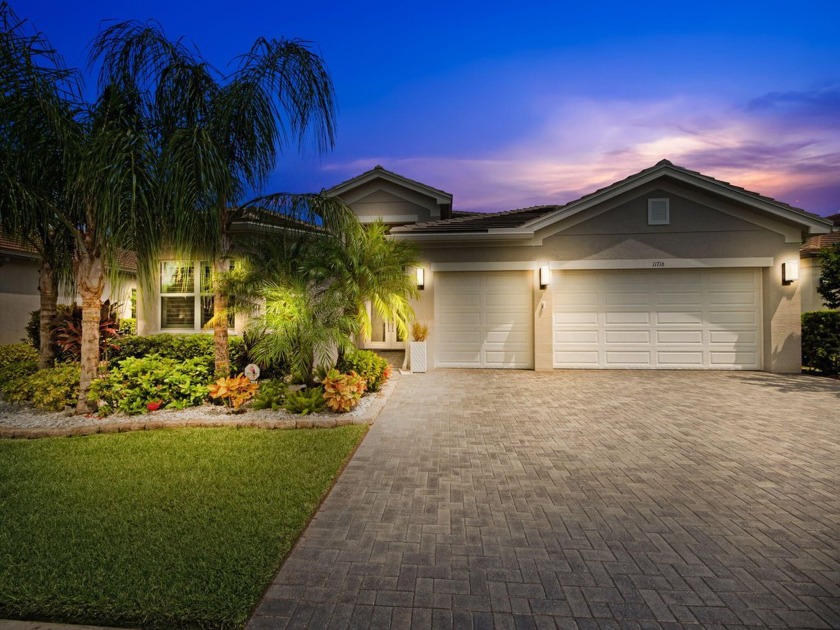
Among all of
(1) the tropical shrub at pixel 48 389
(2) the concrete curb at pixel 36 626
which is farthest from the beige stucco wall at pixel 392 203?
(2) the concrete curb at pixel 36 626

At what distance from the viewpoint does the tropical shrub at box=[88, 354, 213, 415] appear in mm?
6422

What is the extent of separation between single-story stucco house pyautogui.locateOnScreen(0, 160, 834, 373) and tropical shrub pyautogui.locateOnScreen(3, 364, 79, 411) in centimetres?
359

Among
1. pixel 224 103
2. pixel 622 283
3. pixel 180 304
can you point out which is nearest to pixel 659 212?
pixel 622 283

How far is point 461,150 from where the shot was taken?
3048 cm

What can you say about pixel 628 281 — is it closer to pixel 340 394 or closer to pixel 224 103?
pixel 340 394

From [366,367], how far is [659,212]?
7.96 m

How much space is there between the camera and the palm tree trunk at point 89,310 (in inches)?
253

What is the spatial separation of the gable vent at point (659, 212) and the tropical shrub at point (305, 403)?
346 inches

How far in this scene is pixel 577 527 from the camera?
318 centimetres

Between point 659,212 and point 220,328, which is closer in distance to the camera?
point 220,328

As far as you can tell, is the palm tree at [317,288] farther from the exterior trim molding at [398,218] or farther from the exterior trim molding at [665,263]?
the exterior trim molding at [398,218]

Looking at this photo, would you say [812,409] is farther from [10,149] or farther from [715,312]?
[10,149]

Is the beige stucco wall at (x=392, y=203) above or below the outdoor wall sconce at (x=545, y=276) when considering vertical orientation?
above

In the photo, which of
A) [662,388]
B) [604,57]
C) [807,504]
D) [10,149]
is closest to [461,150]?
[604,57]
